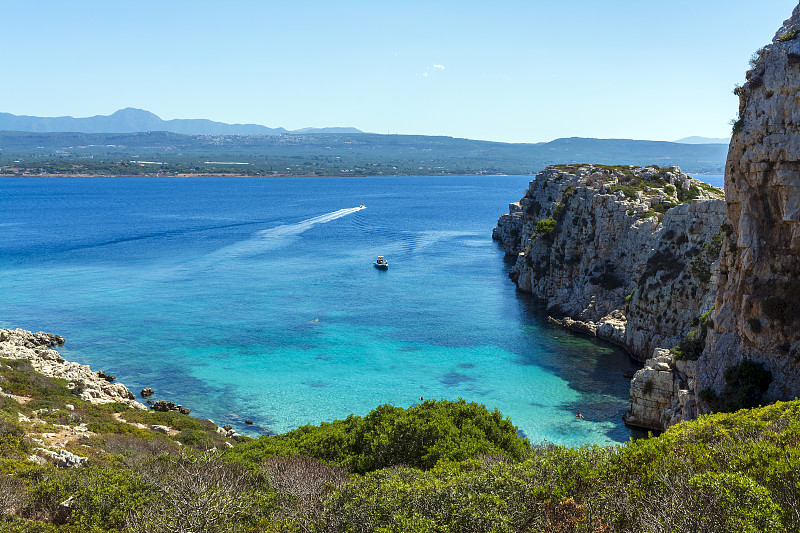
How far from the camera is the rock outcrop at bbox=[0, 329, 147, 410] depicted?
115ft

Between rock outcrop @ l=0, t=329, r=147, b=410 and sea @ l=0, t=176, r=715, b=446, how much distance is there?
1967 mm

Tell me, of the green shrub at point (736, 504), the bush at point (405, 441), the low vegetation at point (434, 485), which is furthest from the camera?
the bush at point (405, 441)

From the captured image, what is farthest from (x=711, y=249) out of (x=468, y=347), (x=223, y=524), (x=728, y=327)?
(x=223, y=524)

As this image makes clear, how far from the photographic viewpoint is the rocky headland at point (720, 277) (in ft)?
82.8

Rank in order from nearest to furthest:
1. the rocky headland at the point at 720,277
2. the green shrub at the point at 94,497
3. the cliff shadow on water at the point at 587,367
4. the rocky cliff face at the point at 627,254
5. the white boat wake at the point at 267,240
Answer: the green shrub at the point at 94,497 → the rocky headland at the point at 720,277 → the cliff shadow on water at the point at 587,367 → the rocky cliff face at the point at 627,254 → the white boat wake at the point at 267,240

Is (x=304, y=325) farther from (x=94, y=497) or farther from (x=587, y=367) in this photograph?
(x=94, y=497)

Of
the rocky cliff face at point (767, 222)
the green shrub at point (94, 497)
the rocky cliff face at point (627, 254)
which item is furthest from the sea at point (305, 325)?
the green shrub at point (94, 497)

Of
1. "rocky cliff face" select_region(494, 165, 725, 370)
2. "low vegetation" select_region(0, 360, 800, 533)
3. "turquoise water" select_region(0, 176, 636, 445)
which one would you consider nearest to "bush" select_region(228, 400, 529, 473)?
"low vegetation" select_region(0, 360, 800, 533)

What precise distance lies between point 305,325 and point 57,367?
19815 mm

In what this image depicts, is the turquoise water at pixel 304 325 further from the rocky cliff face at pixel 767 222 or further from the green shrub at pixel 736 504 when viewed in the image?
→ the green shrub at pixel 736 504

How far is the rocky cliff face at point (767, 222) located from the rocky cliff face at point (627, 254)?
333 inches

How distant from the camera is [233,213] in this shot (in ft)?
470

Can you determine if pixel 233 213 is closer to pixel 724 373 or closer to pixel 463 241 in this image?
pixel 463 241

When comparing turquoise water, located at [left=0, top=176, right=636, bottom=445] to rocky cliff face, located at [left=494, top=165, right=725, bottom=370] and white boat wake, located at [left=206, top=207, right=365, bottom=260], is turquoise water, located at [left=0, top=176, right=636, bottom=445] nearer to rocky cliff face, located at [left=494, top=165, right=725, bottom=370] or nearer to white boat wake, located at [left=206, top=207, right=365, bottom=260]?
white boat wake, located at [left=206, top=207, right=365, bottom=260]
